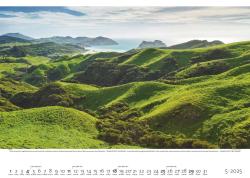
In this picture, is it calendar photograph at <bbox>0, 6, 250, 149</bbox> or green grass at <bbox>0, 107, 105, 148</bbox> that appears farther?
calendar photograph at <bbox>0, 6, 250, 149</bbox>

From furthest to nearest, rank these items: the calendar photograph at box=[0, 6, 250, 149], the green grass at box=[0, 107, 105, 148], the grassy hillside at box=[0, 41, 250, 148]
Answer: the calendar photograph at box=[0, 6, 250, 149] → the grassy hillside at box=[0, 41, 250, 148] → the green grass at box=[0, 107, 105, 148]

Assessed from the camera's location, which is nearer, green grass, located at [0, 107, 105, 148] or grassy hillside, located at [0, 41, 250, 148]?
green grass, located at [0, 107, 105, 148]

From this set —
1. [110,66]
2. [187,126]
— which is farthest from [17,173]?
[110,66]

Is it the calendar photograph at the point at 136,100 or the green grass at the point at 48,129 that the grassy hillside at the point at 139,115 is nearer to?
the green grass at the point at 48,129

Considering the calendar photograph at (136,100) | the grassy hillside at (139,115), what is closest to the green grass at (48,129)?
the grassy hillside at (139,115)

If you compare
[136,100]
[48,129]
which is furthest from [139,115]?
[48,129]

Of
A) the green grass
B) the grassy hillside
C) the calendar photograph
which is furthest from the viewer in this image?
the calendar photograph

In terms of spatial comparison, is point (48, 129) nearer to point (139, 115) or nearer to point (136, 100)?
point (139, 115)

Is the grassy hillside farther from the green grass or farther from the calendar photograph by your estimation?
the calendar photograph

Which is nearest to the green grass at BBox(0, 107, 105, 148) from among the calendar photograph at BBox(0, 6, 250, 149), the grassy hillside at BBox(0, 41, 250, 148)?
the grassy hillside at BBox(0, 41, 250, 148)

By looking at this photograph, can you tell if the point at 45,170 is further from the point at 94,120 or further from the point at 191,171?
the point at 94,120

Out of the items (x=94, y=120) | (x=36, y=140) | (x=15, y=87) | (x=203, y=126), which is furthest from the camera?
(x=15, y=87)
